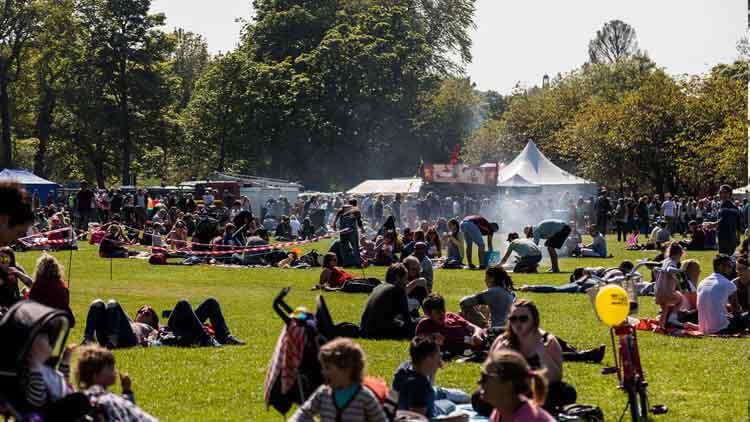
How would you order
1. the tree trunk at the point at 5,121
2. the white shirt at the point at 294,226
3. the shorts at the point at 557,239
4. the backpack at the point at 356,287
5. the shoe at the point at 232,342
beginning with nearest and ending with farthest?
the shoe at the point at 232,342
the backpack at the point at 356,287
the shorts at the point at 557,239
the white shirt at the point at 294,226
the tree trunk at the point at 5,121

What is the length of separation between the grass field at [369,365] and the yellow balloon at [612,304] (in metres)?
1.37

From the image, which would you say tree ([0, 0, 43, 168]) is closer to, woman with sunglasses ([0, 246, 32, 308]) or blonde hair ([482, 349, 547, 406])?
woman with sunglasses ([0, 246, 32, 308])

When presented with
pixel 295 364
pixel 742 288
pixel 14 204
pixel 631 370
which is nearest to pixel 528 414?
pixel 295 364

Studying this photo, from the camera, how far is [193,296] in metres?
21.2

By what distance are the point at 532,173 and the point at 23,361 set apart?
49156 mm

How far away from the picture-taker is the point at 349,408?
260 inches

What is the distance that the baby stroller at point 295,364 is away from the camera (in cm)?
758

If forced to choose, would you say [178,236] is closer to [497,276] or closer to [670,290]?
[670,290]

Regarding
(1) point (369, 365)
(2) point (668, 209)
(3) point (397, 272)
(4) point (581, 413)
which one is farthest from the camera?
(2) point (668, 209)

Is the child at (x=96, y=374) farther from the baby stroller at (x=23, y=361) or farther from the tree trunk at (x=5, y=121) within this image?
the tree trunk at (x=5, y=121)

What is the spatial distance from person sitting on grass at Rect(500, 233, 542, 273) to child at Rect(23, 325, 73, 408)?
19.4 metres

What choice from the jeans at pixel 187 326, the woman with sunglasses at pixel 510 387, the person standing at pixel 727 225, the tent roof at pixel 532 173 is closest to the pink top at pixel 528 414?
the woman with sunglasses at pixel 510 387

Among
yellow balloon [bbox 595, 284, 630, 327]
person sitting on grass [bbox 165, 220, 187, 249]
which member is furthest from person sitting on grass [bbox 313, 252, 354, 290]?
yellow balloon [bbox 595, 284, 630, 327]

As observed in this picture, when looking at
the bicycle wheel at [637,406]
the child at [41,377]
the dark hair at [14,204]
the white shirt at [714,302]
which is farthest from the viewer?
the white shirt at [714,302]
